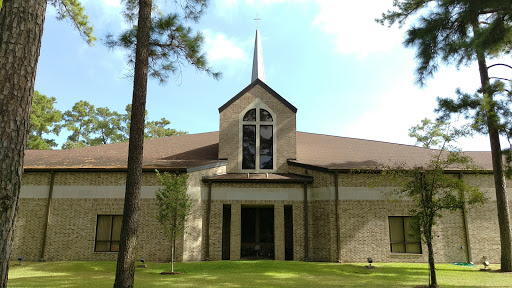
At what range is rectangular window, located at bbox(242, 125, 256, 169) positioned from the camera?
18688 mm

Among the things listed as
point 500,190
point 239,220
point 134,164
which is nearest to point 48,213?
point 239,220

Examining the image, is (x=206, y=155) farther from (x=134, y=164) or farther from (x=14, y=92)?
(x=14, y=92)

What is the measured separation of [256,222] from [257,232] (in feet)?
1.63

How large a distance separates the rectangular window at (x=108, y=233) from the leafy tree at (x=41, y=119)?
2485 cm

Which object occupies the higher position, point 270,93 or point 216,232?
point 270,93

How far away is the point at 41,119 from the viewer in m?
37.0

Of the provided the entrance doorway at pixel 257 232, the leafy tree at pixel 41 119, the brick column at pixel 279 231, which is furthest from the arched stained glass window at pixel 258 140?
the leafy tree at pixel 41 119

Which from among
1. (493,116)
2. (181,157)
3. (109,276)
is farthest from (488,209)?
(109,276)

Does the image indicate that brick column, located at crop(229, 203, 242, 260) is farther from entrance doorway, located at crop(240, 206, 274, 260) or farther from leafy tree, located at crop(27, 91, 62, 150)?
leafy tree, located at crop(27, 91, 62, 150)

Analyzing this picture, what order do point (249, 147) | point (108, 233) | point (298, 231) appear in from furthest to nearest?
point (249, 147)
point (298, 231)
point (108, 233)

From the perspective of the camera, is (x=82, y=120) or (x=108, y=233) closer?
(x=108, y=233)

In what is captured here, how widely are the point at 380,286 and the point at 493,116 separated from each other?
8689 mm

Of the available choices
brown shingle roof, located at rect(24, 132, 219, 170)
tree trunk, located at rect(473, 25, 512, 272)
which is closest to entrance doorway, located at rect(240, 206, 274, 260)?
brown shingle roof, located at rect(24, 132, 219, 170)

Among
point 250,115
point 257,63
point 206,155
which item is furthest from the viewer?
point 257,63
